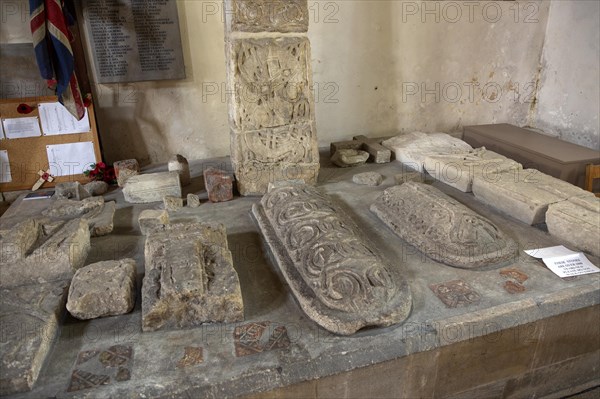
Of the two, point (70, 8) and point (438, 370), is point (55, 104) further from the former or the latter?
point (438, 370)

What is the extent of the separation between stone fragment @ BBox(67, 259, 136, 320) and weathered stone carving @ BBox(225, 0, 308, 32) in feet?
7.37

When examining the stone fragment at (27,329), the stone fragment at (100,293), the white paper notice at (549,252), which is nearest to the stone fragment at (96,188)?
the stone fragment at (27,329)

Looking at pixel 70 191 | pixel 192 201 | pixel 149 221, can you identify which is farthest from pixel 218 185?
pixel 70 191

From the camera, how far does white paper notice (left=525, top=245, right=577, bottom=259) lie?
9.74ft

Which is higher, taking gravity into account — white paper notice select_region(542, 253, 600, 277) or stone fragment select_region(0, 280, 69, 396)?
stone fragment select_region(0, 280, 69, 396)

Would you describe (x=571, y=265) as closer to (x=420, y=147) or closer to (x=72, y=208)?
(x=420, y=147)

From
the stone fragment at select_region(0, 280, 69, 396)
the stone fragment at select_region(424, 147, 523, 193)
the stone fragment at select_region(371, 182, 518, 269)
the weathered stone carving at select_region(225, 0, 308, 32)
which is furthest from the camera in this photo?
the stone fragment at select_region(424, 147, 523, 193)

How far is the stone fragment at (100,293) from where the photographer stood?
7.81 feet

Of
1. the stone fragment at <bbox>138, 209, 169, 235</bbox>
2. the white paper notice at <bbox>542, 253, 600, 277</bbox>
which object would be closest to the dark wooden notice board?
the stone fragment at <bbox>138, 209, 169, 235</bbox>

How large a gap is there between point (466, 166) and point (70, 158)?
394 centimetres

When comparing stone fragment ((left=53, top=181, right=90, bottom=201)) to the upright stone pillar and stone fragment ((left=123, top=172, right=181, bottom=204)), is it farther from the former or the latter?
the upright stone pillar

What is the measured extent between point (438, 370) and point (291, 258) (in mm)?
1099

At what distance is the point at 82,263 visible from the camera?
296 cm

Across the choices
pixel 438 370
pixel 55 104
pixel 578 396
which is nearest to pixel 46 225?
pixel 55 104
